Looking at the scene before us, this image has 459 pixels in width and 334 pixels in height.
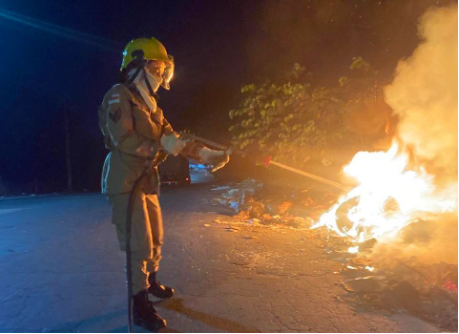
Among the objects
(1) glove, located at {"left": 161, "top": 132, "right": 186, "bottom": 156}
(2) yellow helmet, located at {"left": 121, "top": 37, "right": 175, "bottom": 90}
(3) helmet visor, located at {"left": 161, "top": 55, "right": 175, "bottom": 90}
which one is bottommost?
(1) glove, located at {"left": 161, "top": 132, "right": 186, "bottom": 156}

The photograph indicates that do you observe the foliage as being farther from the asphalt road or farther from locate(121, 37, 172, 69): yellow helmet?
locate(121, 37, 172, 69): yellow helmet

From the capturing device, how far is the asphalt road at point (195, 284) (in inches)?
123

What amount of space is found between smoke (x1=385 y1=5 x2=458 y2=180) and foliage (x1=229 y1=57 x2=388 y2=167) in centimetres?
86

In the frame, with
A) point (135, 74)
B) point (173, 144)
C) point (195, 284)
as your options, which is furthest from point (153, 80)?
point (195, 284)

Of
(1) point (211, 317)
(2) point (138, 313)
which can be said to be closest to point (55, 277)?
(2) point (138, 313)

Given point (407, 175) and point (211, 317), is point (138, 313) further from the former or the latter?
point (407, 175)

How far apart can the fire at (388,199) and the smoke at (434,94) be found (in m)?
0.32

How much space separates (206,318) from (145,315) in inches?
20.9

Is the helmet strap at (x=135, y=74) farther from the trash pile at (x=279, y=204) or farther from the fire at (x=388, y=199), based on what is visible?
the trash pile at (x=279, y=204)

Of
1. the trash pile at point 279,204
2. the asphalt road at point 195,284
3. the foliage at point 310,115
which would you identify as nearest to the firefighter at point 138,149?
the asphalt road at point 195,284

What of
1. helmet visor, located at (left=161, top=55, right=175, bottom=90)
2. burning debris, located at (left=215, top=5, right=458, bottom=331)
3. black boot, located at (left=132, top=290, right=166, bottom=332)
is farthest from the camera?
burning debris, located at (left=215, top=5, right=458, bottom=331)

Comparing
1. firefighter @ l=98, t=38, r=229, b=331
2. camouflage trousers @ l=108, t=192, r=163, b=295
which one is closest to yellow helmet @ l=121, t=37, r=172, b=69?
firefighter @ l=98, t=38, r=229, b=331

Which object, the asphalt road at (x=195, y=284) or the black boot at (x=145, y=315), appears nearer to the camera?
the black boot at (x=145, y=315)

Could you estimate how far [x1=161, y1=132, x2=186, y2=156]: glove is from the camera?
3.08 m
